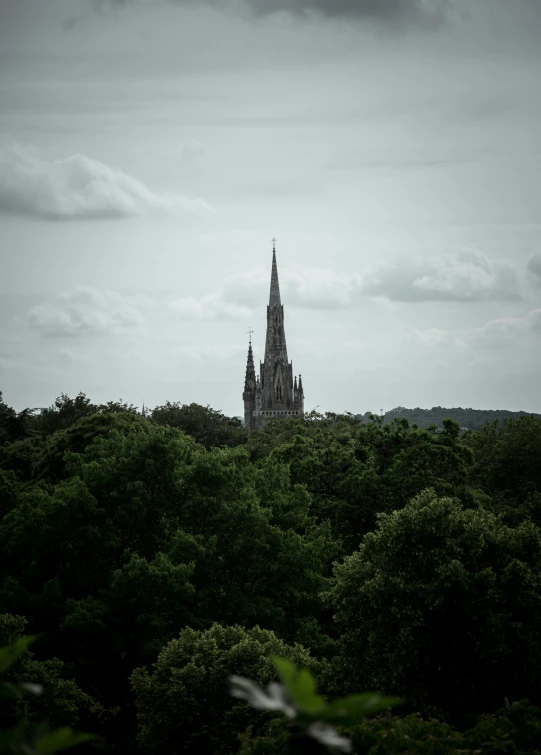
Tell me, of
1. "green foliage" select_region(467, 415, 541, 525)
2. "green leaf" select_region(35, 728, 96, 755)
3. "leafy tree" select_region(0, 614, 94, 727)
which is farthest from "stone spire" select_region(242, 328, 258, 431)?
"green leaf" select_region(35, 728, 96, 755)

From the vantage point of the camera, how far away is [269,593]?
32.2 meters

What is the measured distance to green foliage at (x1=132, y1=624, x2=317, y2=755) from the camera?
2183 centimetres

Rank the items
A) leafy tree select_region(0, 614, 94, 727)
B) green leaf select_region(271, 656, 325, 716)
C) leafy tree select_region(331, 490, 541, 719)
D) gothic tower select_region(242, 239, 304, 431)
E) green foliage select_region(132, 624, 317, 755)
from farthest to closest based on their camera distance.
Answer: gothic tower select_region(242, 239, 304, 431)
leafy tree select_region(331, 490, 541, 719)
leafy tree select_region(0, 614, 94, 727)
green foliage select_region(132, 624, 317, 755)
green leaf select_region(271, 656, 325, 716)

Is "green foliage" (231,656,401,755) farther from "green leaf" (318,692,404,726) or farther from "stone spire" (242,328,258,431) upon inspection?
"stone spire" (242,328,258,431)

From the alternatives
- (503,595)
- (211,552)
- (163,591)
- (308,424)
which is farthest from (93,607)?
(308,424)

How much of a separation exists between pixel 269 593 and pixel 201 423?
2259 inches

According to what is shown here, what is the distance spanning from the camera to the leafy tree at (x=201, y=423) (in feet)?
287

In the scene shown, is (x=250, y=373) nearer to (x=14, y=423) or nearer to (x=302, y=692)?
(x=14, y=423)

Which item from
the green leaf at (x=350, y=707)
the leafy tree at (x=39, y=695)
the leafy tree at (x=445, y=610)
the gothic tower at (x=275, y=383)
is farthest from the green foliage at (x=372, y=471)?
the gothic tower at (x=275, y=383)

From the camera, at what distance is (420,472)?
37.3 m

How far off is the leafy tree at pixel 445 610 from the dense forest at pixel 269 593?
2.2 inches

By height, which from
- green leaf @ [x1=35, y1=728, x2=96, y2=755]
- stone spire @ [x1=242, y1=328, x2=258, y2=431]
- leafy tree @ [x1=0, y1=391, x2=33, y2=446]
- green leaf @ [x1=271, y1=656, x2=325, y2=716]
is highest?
stone spire @ [x1=242, y1=328, x2=258, y2=431]

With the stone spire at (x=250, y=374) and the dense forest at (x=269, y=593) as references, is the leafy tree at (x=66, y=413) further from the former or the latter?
the stone spire at (x=250, y=374)

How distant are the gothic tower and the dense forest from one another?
96.1 m
